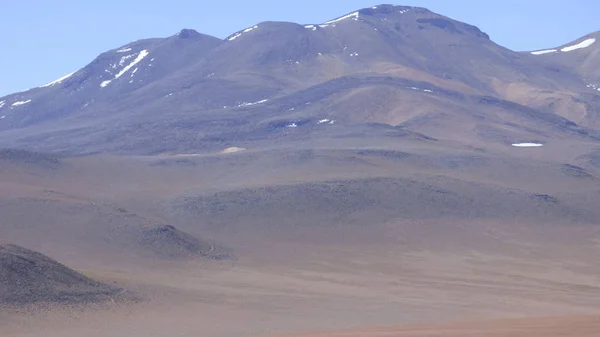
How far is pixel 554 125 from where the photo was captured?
145000mm

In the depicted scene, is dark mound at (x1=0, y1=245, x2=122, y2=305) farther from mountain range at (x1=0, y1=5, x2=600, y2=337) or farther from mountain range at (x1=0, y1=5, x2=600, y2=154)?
mountain range at (x1=0, y1=5, x2=600, y2=154)

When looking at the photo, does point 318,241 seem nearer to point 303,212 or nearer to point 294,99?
point 303,212

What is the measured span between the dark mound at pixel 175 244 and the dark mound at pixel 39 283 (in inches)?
618

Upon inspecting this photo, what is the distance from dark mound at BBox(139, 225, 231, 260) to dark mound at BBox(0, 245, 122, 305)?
51.5 ft

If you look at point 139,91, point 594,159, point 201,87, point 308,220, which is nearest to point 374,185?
point 308,220

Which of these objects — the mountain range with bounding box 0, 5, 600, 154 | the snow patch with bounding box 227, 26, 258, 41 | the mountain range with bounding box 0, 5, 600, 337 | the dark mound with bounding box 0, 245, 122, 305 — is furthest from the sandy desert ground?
the snow patch with bounding box 227, 26, 258, 41

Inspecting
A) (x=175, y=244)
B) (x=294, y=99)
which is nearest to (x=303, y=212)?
(x=175, y=244)

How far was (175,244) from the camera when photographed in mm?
63969

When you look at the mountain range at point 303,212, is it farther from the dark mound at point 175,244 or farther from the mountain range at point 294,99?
the mountain range at point 294,99

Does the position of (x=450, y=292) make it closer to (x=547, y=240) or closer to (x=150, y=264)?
(x=150, y=264)

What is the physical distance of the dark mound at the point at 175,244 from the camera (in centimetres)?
6281

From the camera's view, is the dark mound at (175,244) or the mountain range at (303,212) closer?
the mountain range at (303,212)

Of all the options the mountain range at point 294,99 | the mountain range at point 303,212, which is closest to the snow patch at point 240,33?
the mountain range at point 294,99

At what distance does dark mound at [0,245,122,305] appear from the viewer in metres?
42.8
